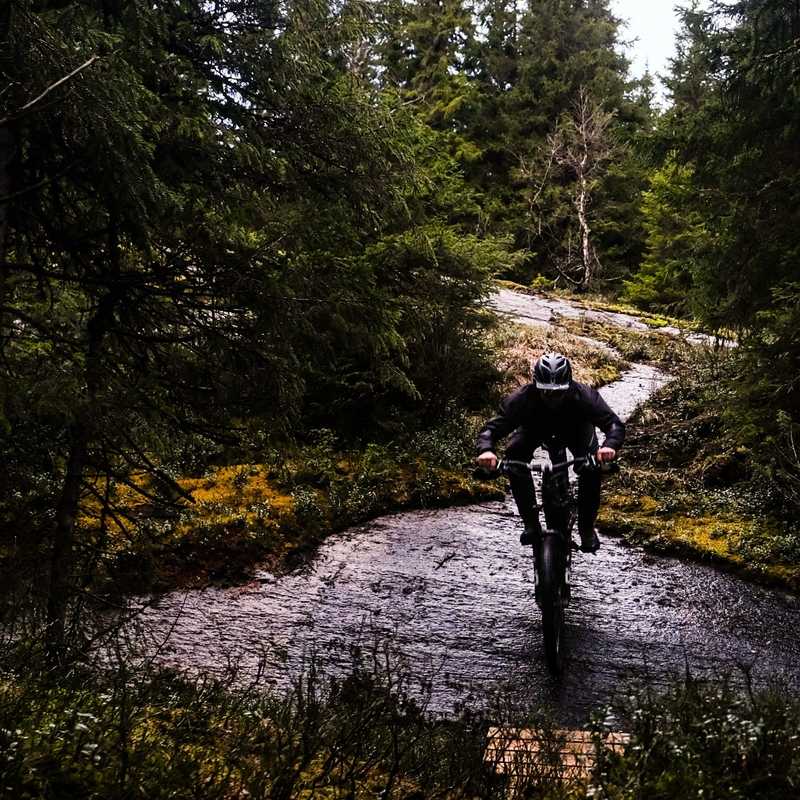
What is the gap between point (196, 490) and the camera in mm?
9016

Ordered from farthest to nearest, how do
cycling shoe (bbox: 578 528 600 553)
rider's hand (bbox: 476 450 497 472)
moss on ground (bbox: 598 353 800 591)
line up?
1. moss on ground (bbox: 598 353 800 591)
2. cycling shoe (bbox: 578 528 600 553)
3. rider's hand (bbox: 476 450 497 472)

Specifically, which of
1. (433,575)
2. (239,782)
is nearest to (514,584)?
(433,575)

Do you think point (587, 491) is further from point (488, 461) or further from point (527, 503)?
point (488, 461)

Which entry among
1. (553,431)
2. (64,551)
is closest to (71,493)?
(64,551)

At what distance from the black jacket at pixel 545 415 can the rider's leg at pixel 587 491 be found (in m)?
0.13

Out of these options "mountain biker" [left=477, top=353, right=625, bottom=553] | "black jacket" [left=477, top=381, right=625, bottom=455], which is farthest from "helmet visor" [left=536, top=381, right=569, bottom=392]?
"black jacket" [left=477, top=381, right=625, bottom=455]

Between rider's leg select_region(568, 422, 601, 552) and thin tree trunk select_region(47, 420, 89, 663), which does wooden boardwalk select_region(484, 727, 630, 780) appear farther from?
thin tree trunk select_region(47, 420, 89, 663)

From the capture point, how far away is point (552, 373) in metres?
5.82

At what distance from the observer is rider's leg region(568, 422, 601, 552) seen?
617 cm

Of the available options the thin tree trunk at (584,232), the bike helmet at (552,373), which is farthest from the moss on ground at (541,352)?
the thin tree trunk at (584,232)

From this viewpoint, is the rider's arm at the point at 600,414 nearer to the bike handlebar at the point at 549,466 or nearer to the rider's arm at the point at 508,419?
the bike handlebar at the point at 549,466

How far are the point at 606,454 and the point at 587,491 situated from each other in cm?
77

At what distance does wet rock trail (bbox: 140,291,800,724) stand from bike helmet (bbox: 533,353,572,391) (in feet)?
7.87

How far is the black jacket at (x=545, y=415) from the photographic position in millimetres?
6090
